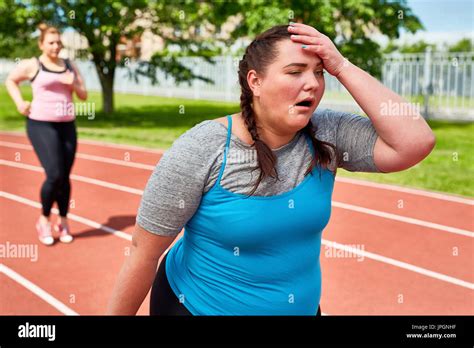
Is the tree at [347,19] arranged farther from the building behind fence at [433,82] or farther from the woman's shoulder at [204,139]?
the woman's shoulder at [204,139]

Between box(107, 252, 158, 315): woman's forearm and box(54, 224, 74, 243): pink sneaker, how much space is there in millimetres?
4214

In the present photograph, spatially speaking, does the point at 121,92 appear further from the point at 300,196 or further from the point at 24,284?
the point at 300,196

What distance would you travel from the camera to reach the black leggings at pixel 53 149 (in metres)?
5.50

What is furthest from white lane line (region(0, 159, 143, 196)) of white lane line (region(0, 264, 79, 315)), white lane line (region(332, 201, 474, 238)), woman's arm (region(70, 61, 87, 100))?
white lane line (region(0, 264, 79, 315))

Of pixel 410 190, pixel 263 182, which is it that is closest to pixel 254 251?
pixel 263 182

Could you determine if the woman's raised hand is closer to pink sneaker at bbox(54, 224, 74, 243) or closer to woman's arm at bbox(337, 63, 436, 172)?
woman's arm at bbox(337, 63, 436, 172)

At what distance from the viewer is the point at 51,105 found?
18.2ft

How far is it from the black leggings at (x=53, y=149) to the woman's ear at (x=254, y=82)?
4091 mm

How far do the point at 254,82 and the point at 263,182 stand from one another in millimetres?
322

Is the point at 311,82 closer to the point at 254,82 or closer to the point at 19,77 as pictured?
the point at 254,82

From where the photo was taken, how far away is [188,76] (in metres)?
19.1

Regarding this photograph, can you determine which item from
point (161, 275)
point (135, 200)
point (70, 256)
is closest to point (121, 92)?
point (135, 200)

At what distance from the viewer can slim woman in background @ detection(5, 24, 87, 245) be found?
551cm

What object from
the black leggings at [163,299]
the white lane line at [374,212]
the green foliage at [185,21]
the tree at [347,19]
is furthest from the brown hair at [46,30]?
the green foliage at [185,21]
